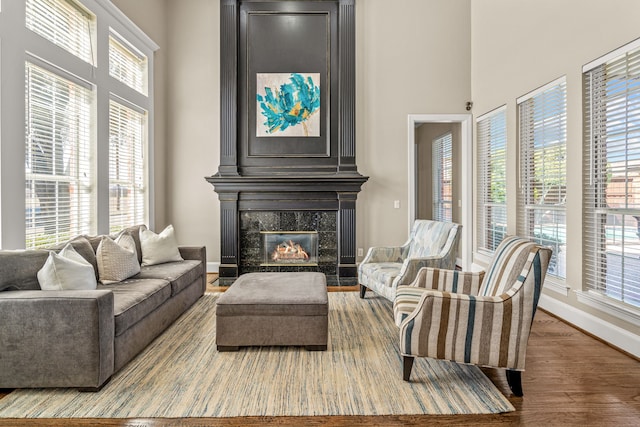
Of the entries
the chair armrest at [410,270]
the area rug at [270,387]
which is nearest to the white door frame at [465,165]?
the chair armrest at [410,270]

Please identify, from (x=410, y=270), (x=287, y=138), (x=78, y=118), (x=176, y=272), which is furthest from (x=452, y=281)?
(x=78, y=118)

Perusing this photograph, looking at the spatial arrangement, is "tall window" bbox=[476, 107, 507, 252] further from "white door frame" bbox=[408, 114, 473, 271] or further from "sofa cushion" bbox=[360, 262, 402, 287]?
"sofa cushion" bbox=[360, 262, 402, 287]

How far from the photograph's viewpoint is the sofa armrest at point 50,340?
2.11m

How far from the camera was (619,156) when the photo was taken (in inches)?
115

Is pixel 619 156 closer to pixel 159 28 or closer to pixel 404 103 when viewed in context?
pixel 404 103

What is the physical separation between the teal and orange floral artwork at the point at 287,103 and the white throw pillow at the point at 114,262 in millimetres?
2556

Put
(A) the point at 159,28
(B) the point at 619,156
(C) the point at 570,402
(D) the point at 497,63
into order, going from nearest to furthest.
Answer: (C) the point at 570,402 → (B) the point at 619,156 → (D) the point at 497,63 → (A) the point at 159,28

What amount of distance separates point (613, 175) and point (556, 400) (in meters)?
1.85

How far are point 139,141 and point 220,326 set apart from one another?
3.16 meters

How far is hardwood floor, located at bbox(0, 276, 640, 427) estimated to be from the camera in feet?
6.27

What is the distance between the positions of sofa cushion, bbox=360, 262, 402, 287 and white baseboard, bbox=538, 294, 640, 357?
1495 millimetres

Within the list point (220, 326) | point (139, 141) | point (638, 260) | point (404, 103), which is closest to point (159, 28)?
point (139, 141)

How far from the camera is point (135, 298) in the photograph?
267cm

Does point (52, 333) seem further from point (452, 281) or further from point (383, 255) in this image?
point (383, 255)
